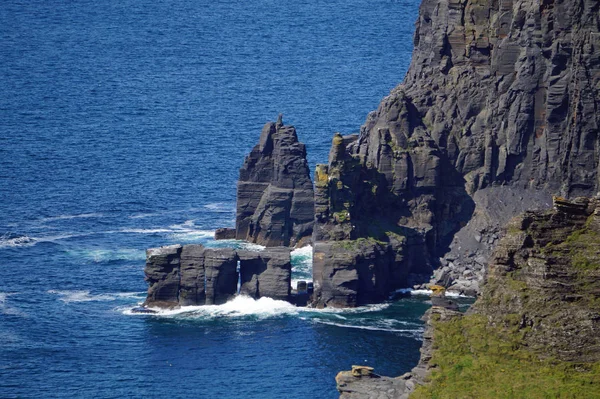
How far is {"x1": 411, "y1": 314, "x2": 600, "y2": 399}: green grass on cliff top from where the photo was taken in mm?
149750

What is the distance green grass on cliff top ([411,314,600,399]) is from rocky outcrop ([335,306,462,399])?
1105 mm

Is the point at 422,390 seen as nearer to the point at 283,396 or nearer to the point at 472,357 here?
the point at 472,357

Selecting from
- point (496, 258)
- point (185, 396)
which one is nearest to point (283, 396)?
point (185, 396)

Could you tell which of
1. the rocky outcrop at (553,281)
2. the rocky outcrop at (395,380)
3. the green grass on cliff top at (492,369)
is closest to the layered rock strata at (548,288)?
the rocky outcrop at (553,281)

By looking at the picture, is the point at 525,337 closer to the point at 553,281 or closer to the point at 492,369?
the point at 492,369

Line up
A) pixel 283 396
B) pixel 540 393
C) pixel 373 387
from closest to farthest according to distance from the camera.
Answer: pixel 540 393 < pixel 373 387 < pixel 283 396

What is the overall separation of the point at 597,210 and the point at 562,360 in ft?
42.9

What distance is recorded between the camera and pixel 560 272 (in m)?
153

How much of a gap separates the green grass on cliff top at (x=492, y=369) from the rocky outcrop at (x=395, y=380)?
1105mm

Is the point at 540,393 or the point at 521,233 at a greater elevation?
the point at 521,233

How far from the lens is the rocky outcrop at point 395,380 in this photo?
159625mm

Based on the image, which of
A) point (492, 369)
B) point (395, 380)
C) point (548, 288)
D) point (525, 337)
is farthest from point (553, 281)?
point (395, 380)

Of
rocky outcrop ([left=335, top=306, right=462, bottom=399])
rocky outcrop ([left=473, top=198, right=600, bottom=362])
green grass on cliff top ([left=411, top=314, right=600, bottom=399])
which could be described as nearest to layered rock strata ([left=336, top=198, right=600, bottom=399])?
rocky outcrop ([left=473, top=198, right=600, bottom=362])

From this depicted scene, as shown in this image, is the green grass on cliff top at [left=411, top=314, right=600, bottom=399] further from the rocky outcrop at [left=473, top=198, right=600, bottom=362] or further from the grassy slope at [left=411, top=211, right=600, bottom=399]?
the rocky outcrop at [left=473, top=198, right=600, bottom=362]
